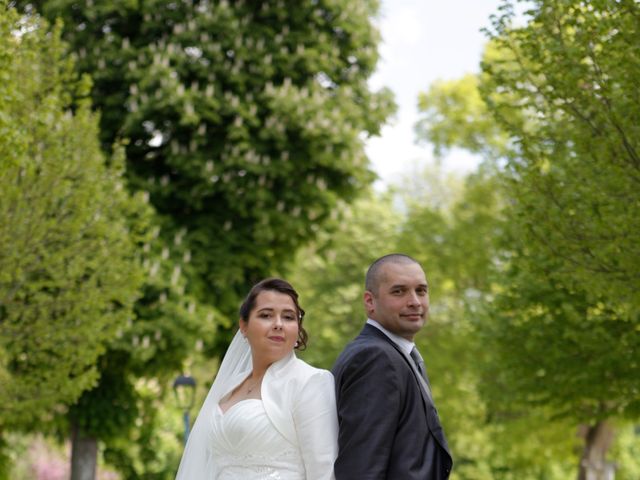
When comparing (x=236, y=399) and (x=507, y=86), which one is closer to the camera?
(x=236, y=399)

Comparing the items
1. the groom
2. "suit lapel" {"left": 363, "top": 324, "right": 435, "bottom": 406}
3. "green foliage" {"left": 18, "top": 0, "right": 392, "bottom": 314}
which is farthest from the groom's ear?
"green foliage" {"left": 18, "top": 0, "right": 392, "bottom": 314}

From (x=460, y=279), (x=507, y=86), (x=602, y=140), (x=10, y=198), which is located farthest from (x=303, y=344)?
(x=460, y=279)

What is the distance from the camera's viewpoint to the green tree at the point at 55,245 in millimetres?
14422

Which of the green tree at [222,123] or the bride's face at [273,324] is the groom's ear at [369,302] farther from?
the green tree at [222,123]

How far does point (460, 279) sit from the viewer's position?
112 ft

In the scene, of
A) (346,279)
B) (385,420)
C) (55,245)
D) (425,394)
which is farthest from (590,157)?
(346,279)

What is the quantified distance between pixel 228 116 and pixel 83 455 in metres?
7.54

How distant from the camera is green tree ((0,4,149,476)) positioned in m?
14.4

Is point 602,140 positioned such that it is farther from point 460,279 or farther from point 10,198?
point 460,279

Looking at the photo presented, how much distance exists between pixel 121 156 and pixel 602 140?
8.24 metres

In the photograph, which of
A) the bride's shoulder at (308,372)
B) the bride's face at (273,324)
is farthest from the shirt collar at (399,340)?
the bride's face at (273,324)

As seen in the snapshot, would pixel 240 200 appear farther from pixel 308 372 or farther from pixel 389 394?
pixel 389 394

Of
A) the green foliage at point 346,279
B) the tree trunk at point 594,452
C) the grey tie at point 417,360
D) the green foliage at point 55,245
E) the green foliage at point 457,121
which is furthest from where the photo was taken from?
the green foliage at point 346,279

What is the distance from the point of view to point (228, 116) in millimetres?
22906
